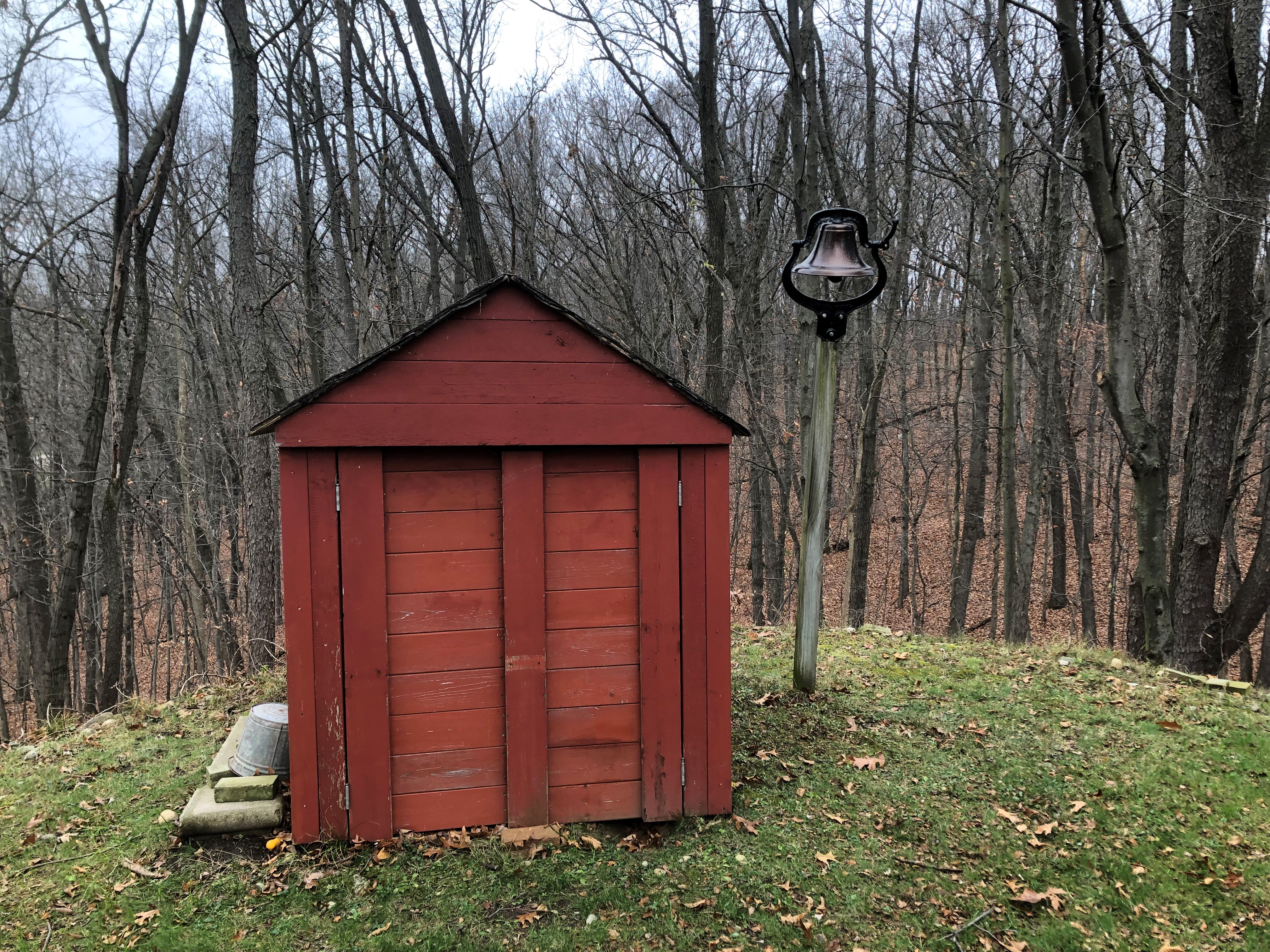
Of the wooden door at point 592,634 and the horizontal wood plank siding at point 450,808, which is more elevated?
the wooden door at point 592,634

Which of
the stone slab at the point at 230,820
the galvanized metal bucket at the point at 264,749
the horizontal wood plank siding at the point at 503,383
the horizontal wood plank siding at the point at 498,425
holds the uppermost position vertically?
the horizontal wood plank siding at the point at 503,383

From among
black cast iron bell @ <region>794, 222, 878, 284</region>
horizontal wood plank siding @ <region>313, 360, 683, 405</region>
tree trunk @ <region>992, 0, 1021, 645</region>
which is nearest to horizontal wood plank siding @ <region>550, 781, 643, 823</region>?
horizontal wood plank siding @ <region>313, 360, 683, 405</region>

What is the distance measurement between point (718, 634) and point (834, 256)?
2.53 metres

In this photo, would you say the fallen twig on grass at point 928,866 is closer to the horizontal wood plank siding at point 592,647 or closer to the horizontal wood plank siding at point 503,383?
the horizontal wood plank siding at point 592,647

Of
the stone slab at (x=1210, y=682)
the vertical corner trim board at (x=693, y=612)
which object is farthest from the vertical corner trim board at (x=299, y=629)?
the stone slab at (x=1210, y=682)

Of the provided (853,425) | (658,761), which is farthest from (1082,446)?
(658,761)

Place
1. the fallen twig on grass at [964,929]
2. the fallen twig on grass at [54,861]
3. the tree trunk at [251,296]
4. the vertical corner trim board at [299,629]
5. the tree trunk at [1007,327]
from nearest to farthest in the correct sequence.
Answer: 1. the fallen twig on grass at [964,929]
2. the vertical corner trim board at [299,629]
3. the fallen twig on grass at [54,861]
4. the tree trunk at [251,296]
5. the tree trunk at [1007,327]

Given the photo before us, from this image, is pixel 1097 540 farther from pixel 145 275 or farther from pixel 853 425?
pixel 145 275

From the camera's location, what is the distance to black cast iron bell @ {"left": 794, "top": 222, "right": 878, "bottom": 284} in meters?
4.60

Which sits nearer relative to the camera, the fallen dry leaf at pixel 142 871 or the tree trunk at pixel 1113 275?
the fallen dry leaf at pixel 142 871

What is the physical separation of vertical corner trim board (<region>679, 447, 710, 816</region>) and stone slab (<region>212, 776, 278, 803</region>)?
2.27m

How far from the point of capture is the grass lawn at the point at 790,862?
10.5 feet

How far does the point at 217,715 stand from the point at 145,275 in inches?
216

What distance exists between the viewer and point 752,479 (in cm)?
1506
